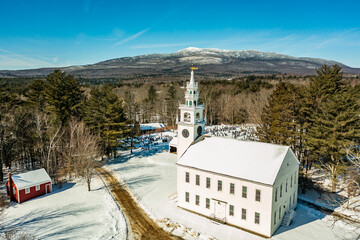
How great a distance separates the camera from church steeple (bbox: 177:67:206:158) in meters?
30.1

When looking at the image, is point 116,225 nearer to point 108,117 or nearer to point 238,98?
point 108,117

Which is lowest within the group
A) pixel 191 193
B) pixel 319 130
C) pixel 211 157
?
pixel 191 193

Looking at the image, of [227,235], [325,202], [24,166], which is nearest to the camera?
[227,235]

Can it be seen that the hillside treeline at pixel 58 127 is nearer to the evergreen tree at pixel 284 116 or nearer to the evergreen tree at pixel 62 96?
the evergreen tree at pixel 62 96

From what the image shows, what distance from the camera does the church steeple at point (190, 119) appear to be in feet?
98.8

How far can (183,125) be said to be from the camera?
30.9 m

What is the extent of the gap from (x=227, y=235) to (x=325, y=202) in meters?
15.9

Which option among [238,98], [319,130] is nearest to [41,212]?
[319,130]

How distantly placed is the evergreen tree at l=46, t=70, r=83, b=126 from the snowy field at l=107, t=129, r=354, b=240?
14.9m

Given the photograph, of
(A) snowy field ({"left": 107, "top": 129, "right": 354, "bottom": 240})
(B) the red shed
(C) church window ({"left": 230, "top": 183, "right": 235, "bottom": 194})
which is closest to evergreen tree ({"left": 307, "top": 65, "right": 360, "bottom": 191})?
(A) snowy field ({"left": 107, "top": 129, "right": 354, "bottom": 240})

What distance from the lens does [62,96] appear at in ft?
150

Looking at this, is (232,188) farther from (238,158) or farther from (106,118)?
(106,118)

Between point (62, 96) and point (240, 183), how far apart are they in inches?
1516

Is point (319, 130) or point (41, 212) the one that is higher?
point (319, 130)
